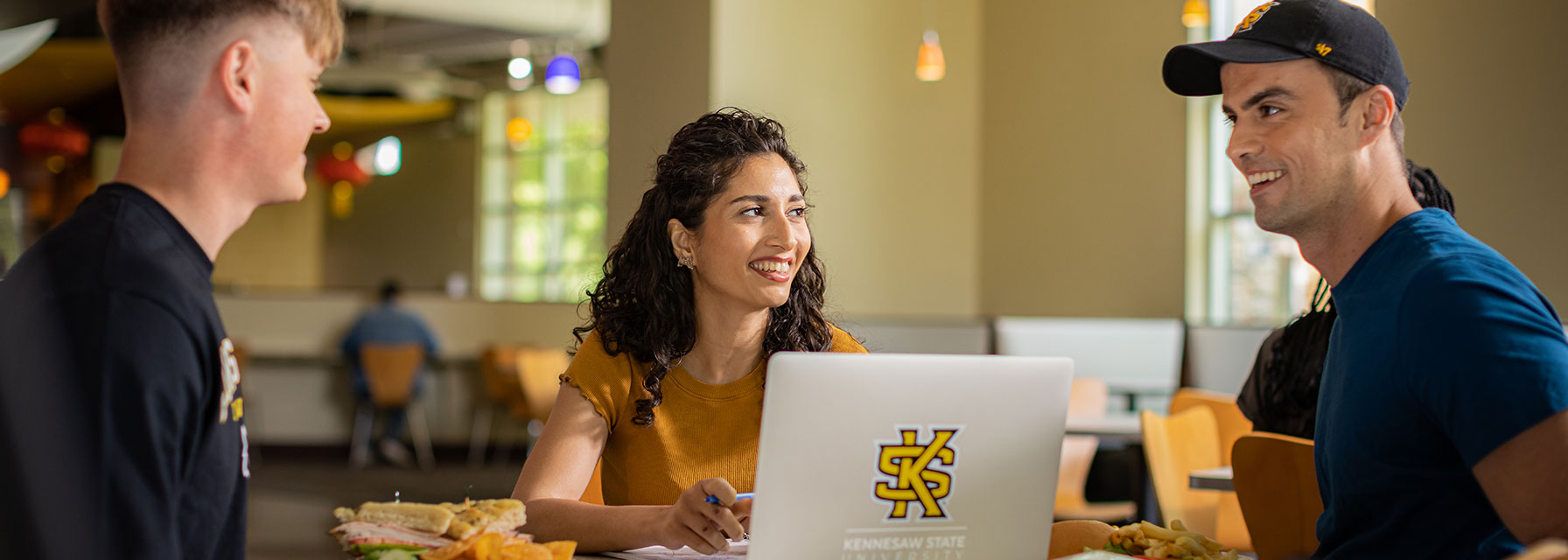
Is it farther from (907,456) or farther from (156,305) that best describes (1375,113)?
(156,305)

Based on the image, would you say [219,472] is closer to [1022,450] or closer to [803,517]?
[803,517]

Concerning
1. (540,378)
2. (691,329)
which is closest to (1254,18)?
(691,329)

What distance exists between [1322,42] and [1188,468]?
2.02 meters

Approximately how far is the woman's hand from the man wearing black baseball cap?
1.97 ft

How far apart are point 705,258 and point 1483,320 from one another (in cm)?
112

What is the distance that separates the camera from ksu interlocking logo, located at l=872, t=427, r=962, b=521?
43.9 inches

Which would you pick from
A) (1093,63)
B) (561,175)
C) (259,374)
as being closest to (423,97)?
(561,175)

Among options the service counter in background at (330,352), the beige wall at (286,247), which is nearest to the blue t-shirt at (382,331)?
the service counter in background at (330,352)

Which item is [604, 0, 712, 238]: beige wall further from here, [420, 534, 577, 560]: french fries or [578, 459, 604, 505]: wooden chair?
[420, 534, 577, 560]: french fries

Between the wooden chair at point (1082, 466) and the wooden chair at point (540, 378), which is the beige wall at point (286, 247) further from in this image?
the wooden chair at point (1082, 466)

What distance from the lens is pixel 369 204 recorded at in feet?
40.2

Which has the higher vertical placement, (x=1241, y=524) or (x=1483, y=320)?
(x=1483, y=320)

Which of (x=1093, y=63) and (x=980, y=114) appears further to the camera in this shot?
(x=980, y=114)

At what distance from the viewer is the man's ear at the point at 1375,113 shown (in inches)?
49.4
